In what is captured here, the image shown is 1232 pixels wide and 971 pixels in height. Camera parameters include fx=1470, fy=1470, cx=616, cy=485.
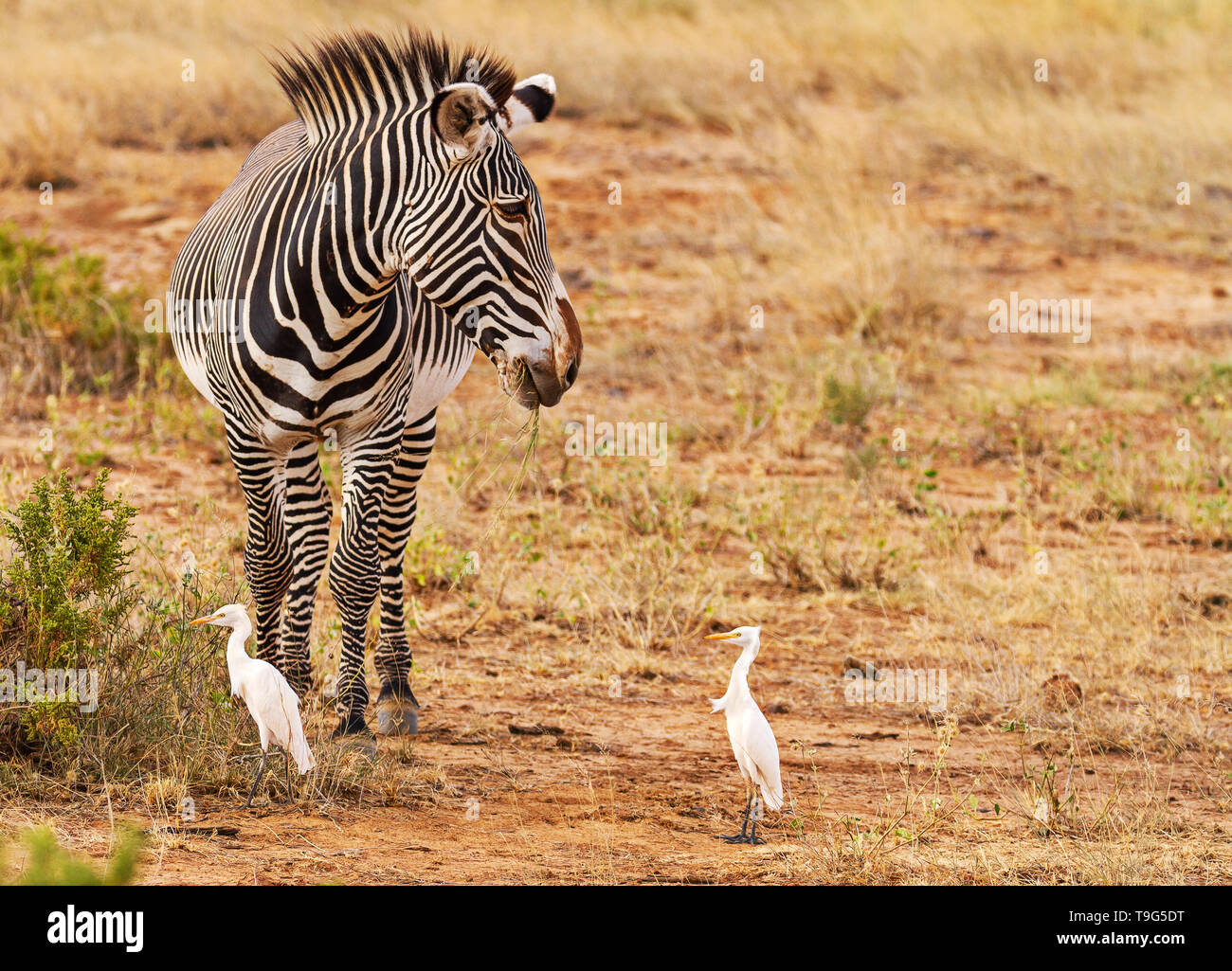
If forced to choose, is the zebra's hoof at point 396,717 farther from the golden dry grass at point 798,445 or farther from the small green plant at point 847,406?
the small green plant at point 847,406

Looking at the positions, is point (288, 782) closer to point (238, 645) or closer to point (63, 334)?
point (238, 645)

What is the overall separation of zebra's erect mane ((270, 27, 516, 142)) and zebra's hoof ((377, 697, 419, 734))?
2032 mm

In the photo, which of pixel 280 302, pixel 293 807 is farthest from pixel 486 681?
pixel 280 302

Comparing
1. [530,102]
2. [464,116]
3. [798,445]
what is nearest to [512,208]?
[464,116]

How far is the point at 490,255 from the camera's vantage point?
4.25 metres

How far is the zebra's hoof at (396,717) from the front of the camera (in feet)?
17.6

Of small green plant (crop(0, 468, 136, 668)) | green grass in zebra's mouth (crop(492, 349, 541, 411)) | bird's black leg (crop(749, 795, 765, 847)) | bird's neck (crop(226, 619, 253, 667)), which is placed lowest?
bird's black leg (crop(749, 795, 765, 847))

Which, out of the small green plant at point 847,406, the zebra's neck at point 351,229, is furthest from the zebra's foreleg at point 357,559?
the small green plant at point 847,406

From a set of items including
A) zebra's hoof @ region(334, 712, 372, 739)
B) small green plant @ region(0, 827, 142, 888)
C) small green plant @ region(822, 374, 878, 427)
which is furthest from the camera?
small green plant @ region(822, 374, 878, 427)

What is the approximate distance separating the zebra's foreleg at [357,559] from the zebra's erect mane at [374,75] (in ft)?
3.48

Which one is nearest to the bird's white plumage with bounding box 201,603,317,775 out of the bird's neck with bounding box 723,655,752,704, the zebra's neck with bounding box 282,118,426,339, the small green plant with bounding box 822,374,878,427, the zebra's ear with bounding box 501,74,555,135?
the zebra's neck with bounding box 282,118,426,339

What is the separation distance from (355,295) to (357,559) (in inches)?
40.4

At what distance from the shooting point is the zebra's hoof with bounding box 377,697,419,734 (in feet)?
17.6

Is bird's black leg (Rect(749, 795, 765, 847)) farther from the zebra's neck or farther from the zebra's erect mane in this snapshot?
the zebra's erect mane
